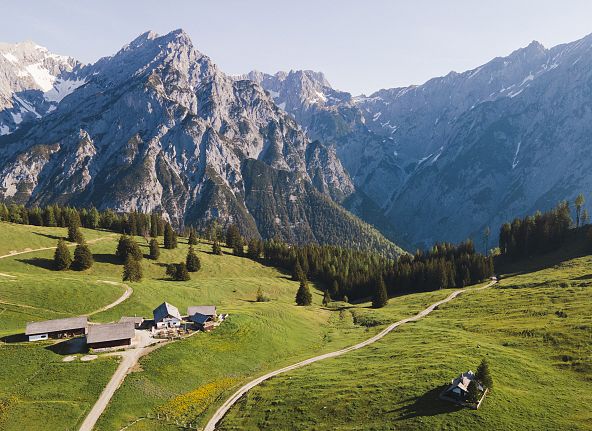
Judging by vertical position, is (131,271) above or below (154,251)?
below

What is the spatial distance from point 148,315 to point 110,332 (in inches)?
888

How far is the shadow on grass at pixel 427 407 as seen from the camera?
47.1 metres

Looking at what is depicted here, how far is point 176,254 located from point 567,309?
398 feet

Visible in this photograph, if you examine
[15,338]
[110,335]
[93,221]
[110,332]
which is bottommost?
[15,338]

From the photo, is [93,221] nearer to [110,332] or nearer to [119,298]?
[119,298]

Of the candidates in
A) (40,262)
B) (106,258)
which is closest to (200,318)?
(106,258)

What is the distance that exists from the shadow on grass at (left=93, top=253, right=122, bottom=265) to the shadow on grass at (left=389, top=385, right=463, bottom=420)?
105689mm

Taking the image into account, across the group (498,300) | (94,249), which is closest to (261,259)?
(94,249)

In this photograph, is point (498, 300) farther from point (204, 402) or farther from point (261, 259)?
point (261, 259)

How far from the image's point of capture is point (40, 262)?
117 m

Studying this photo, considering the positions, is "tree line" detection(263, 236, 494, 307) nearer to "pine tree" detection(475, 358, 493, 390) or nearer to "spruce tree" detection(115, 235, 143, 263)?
"spruce tree" detection(115, 235, 143, 263)

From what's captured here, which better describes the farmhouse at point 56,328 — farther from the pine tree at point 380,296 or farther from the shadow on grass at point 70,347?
the pine tree at point 380,296

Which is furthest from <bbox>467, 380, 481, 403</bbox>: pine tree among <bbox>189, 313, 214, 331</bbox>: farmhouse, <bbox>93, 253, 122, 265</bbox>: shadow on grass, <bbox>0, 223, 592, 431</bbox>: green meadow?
<bbox>93, 253, 122, 265</bbox>: shadow on grass

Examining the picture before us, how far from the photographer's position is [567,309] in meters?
80.0
